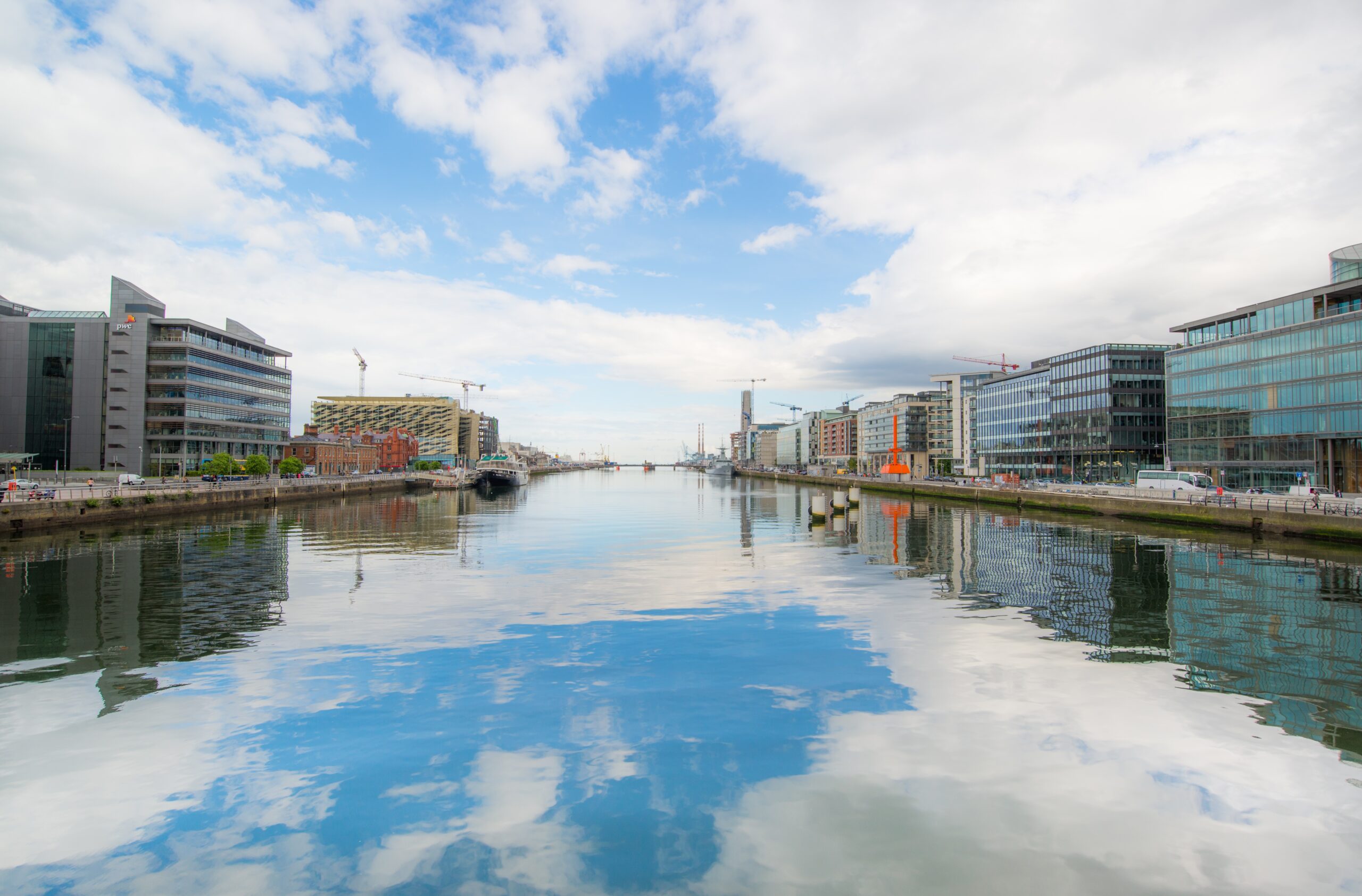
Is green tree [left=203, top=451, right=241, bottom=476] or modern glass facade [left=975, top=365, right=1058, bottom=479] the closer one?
green tree [left=203, top=451, right=241, bottom=476]

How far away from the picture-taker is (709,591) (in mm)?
27250

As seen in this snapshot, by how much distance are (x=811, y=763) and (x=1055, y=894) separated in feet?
13.1

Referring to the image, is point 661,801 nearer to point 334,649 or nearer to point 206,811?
point 206,811

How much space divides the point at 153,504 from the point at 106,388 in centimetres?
6421

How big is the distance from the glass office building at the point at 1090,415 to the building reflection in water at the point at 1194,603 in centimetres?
7197

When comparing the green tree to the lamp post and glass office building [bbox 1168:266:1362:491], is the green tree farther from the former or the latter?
glass office building [bbox 1168:266:1362:491]

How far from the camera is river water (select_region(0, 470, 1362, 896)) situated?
869cm

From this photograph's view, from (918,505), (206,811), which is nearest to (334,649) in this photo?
(206,811)

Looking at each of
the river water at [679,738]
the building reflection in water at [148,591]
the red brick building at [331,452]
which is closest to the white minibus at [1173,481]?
the river water at [679,738]

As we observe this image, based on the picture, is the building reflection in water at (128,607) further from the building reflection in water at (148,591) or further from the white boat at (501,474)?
the white boat at (501,474)

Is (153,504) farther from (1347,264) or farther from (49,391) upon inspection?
(1347,264)

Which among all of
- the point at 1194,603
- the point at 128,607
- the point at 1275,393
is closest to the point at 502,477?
the point at 1275,393

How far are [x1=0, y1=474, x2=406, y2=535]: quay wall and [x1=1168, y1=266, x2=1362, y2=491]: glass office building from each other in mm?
102462

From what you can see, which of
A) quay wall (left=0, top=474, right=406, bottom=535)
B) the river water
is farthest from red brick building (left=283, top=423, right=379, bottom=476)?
the river water
